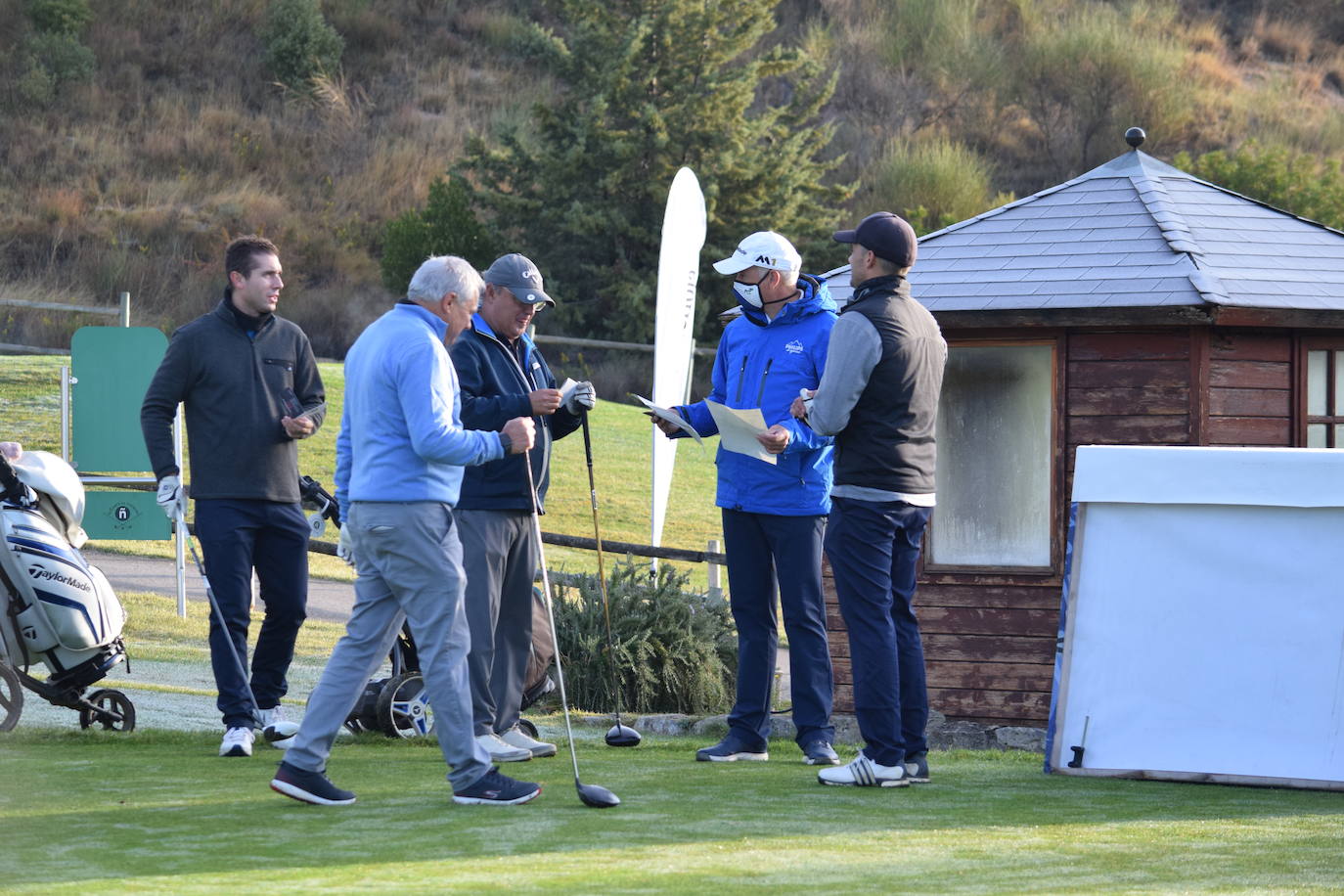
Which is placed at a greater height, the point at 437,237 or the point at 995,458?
the point at 437,237

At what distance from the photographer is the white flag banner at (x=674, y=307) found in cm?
1320

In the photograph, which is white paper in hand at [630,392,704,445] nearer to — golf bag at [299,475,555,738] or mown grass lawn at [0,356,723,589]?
golf bag at [299,475,555,738]

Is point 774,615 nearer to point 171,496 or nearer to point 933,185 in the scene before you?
point 171,496

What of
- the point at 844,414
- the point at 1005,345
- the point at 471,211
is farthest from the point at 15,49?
the point at 844,414

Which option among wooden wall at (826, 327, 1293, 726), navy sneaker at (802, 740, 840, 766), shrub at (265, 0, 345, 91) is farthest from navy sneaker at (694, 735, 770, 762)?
shrub at (265, 0, 345, 91)

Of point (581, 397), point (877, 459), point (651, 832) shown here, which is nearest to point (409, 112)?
point (581, 397)

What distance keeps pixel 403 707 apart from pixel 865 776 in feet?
7.20

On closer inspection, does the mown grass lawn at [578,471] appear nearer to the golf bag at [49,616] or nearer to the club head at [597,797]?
the golf bag at [49,616]

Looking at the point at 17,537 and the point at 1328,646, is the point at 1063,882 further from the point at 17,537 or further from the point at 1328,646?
the point at 17,537

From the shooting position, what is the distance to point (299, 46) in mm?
43438

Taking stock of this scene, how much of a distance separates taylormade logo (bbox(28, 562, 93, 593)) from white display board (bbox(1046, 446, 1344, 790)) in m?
3.91

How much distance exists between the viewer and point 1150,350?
9734mm

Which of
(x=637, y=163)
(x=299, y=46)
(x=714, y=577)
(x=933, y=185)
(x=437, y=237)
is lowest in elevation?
(x=714, y=577)

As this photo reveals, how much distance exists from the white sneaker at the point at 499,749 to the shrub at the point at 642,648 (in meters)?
3.49
